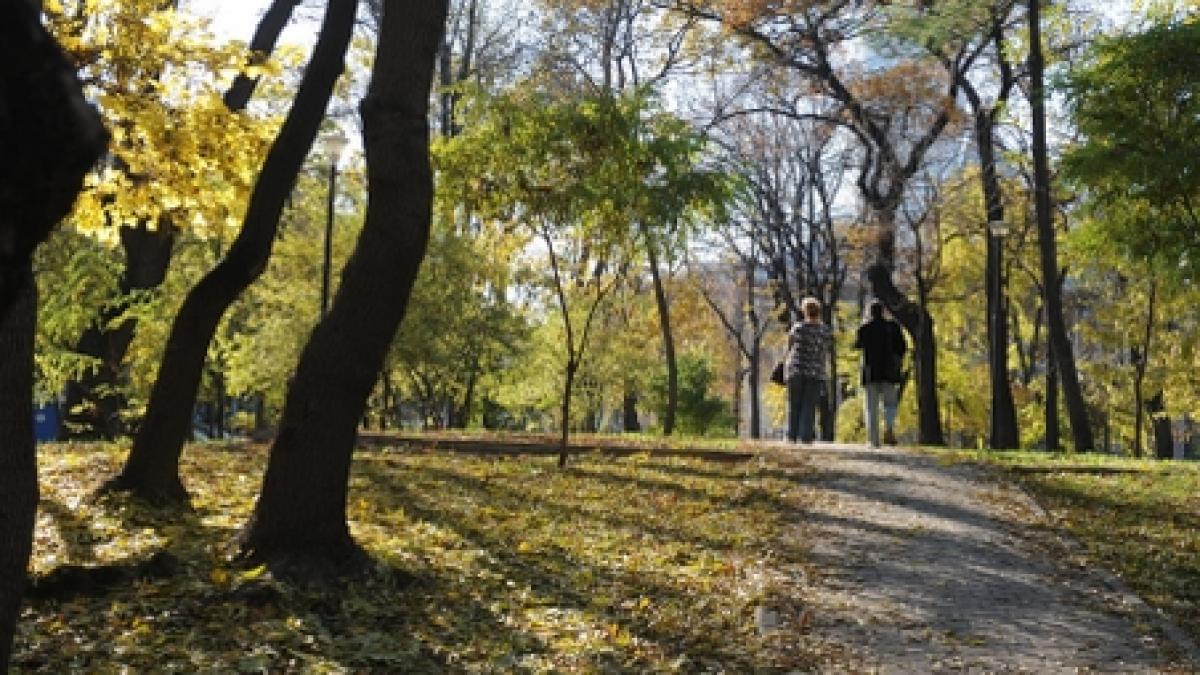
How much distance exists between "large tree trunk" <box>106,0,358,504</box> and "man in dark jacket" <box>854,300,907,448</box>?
8146mm

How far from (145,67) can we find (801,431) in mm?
8955

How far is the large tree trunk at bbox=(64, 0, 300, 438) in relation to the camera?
10359mm

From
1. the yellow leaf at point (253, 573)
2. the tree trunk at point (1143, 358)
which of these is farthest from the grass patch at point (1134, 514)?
the tree trunk at point (1143, 358)

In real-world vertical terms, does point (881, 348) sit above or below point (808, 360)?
above

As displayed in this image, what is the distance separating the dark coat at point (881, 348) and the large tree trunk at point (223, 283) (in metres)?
8.15

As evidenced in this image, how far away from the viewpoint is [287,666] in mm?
4418

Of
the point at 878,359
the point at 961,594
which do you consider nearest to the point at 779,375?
the point at 878,359

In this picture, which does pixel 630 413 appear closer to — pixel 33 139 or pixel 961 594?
pixel 961 594

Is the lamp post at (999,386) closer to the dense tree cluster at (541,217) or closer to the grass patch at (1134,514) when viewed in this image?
the dense tree cluster at (541,217)

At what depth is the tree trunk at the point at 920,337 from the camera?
22.9 m

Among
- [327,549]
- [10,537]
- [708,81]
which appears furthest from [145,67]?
[708,81]

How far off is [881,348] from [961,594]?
728cm

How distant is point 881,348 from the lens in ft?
44.0

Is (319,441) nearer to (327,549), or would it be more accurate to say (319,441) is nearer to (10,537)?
(327,549)
